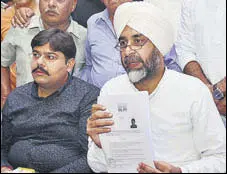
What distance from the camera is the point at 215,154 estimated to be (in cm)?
177

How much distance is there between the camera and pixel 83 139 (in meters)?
1.91

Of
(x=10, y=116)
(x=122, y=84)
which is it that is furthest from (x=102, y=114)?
(x=10, y=116)

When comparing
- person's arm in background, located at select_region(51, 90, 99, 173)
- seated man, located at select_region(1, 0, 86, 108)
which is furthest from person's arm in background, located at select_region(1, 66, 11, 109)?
person's arm in background, located at select_region(51, 90, 99, 173)

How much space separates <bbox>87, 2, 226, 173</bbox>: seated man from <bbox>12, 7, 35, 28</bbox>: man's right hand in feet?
1.42

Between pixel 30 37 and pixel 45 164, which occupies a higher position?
pixel 30 37

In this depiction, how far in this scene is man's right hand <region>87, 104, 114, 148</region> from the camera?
182 cm

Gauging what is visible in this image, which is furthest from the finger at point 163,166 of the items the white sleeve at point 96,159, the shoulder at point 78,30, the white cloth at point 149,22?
the shoulder at point 78,30

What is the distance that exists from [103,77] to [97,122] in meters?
0.23

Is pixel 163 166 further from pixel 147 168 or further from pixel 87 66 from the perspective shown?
pixel 87 66

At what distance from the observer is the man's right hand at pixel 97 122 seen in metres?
1.82

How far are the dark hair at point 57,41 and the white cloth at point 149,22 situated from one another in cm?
24

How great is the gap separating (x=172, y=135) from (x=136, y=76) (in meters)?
0.27

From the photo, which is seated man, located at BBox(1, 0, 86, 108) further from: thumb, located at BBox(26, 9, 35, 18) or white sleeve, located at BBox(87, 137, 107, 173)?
white sleeve, located at BBox(87, 137, 107, 173)

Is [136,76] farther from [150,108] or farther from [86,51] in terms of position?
[86,51]
